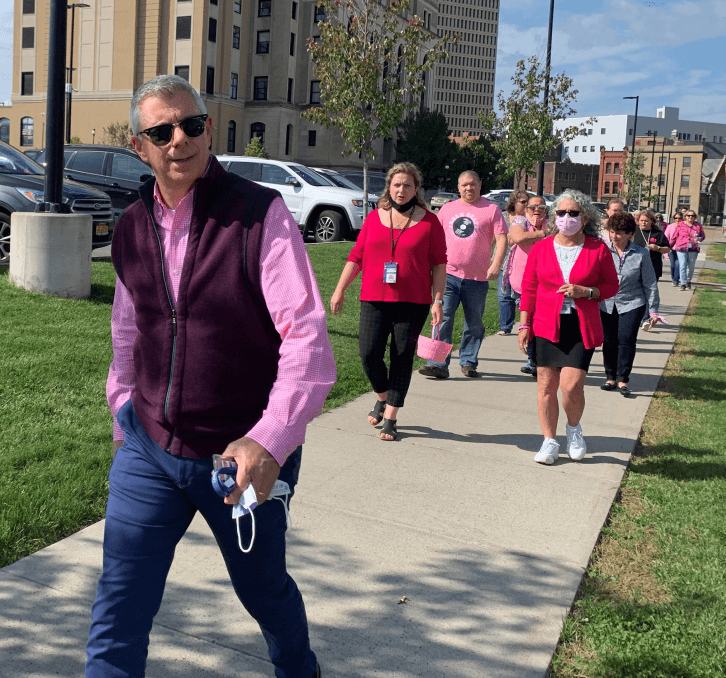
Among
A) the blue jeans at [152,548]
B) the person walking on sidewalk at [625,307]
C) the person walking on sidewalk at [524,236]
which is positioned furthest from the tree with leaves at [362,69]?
the blue jeans at [152,548]

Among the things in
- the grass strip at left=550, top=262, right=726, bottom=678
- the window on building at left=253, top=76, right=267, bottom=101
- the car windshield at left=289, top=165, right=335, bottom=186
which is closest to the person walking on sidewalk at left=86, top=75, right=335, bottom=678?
the grass strip at left=550, top=262, right=726, bottom=678

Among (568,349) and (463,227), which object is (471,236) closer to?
(463,227)

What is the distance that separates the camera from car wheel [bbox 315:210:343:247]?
62.7 ft

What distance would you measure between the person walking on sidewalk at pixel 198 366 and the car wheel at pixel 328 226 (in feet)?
55.4

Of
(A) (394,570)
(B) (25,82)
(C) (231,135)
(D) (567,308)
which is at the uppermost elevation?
(B) (25,82)

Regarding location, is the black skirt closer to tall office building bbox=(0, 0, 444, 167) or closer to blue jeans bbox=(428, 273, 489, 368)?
blue jeans bbox=(428, 273, 489, 368)

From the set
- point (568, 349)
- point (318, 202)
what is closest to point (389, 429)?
point (568, 349)

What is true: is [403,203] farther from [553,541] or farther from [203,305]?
[203,305]

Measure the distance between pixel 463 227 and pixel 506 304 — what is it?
3047mm

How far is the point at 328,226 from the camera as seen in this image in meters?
19.3

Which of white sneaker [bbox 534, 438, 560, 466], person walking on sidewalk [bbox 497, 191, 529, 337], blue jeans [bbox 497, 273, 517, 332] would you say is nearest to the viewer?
white sneaker [bbox 534, 438, 560, 466]

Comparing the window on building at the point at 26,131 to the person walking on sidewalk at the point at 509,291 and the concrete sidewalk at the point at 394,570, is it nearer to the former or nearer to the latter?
the person walking on sidewalk at the point at 509,291

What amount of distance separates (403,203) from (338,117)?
19773 millimetres

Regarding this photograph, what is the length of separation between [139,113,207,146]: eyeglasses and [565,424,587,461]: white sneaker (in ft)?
13.7
